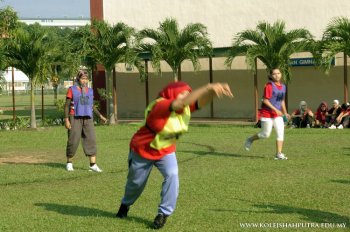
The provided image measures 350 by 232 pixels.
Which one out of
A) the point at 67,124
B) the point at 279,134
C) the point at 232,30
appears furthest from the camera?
the point at 232,30

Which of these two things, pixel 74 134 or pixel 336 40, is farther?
pixel 336 40

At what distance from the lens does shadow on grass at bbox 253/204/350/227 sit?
295 inches

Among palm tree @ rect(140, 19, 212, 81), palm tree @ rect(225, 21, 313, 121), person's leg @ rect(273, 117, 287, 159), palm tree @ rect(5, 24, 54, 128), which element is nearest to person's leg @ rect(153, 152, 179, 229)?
person's leg @ rect(273, 117, 287, 159)

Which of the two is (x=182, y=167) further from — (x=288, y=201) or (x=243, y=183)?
(x=288, y=201)

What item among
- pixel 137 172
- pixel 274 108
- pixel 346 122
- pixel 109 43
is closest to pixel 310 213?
pixel 137 172

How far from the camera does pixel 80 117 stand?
39.9 feet

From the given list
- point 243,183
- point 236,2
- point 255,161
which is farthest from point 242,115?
point 243,183

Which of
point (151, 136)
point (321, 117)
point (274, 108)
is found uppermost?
point (274, 108)

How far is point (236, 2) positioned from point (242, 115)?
505cm

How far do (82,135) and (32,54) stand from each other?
42.3 feet

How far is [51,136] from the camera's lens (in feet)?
68.1

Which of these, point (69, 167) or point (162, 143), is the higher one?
point (162, 143)

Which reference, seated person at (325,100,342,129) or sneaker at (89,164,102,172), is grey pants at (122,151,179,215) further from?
seated person at (325,100,342,129)

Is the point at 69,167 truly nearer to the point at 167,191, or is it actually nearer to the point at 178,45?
the point at 167,191
